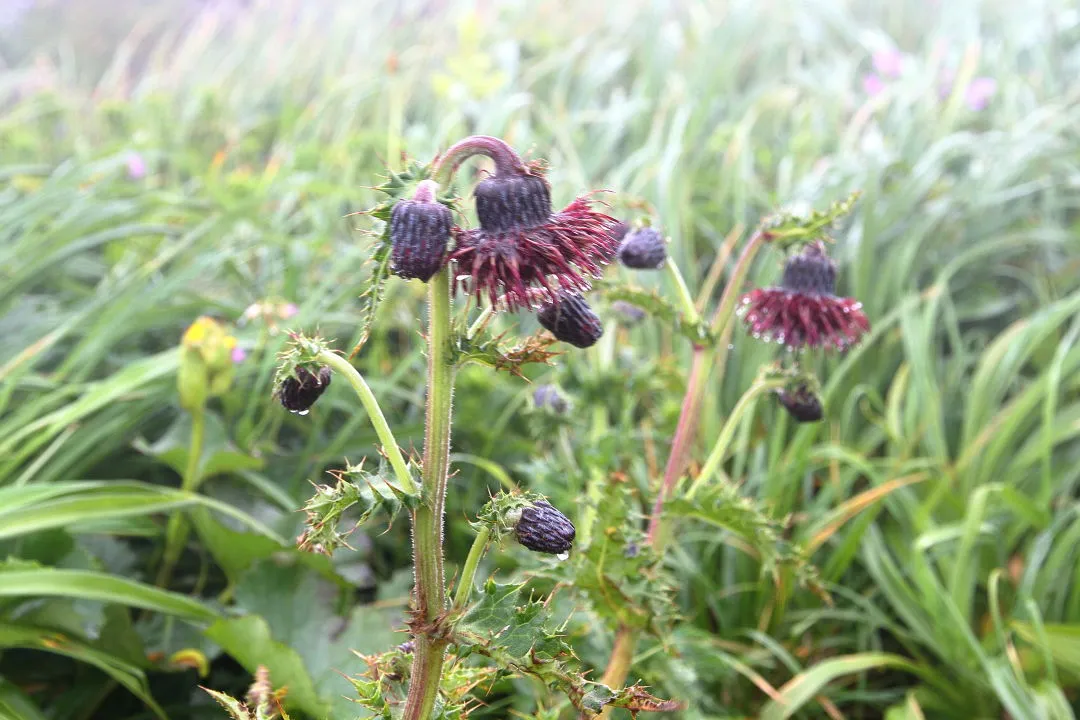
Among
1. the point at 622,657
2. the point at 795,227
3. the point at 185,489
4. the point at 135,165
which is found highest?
the point at 795,227

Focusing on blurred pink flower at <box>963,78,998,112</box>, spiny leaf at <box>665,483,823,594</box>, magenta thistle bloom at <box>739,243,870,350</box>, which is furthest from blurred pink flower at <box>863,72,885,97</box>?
spiny leaf at <box>665,483,823,594</box>

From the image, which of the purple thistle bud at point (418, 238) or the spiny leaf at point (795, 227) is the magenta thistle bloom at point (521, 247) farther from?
the spiny leaf at point (795, 227)

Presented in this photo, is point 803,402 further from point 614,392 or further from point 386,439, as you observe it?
point 386,439

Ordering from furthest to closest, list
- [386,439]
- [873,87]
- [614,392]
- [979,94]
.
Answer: [873,87]
[979,94]
[614,392]
[386,439]

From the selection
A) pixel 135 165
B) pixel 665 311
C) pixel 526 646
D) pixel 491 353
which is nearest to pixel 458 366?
pixel 491 353

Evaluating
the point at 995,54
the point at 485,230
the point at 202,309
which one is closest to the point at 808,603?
the point at 485,230
